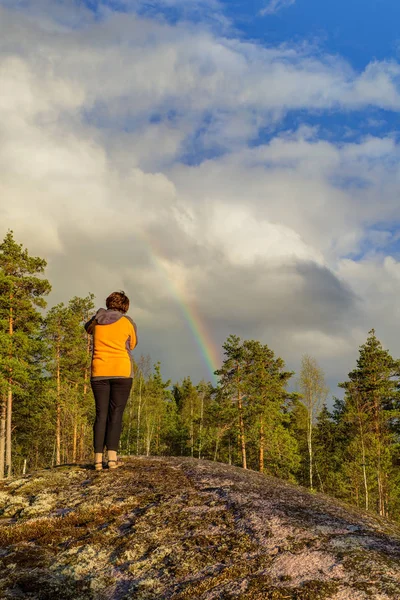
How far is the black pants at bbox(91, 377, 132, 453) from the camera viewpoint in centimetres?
774

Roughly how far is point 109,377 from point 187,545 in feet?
12.6

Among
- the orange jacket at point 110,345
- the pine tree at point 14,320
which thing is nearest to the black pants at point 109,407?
the orange jacket at point 110,345

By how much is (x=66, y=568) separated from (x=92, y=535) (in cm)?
72

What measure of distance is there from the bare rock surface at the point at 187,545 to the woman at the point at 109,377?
119 centimetres

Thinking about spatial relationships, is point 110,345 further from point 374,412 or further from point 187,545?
point 374,412

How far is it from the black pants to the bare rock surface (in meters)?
1.16

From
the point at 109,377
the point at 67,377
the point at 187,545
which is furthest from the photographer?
the point at 67,377

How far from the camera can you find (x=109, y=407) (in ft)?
25.8

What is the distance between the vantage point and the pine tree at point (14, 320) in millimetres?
28158

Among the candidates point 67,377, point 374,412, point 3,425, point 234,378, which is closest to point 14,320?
point 3,425

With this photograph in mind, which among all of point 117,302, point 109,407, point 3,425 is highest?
point 117,302

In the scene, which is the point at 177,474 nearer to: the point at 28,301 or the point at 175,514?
the point at 175,514

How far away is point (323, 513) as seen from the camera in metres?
5.38

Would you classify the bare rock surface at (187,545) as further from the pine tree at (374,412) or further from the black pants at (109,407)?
the pine tree at (374,412)
